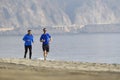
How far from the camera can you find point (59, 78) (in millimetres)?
8430

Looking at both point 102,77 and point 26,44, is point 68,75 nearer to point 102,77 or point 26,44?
point 102,77

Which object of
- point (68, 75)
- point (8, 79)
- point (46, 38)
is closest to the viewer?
point (8, 79)

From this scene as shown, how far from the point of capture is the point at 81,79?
8.48 meters

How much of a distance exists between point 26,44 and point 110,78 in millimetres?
14102

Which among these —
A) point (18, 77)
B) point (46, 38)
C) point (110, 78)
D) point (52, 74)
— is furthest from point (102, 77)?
point (46, 38)

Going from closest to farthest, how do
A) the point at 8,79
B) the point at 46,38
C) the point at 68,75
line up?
Answer: the point at 8,79 < the point at 68,75 < the point at 46,38

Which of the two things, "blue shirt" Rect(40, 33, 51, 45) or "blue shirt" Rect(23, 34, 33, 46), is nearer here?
"blue shirt" Rect(40, 33, 51, 45)

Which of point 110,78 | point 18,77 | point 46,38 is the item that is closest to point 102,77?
point 110,78

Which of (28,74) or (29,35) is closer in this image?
(28,74)

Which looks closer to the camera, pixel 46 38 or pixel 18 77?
pixel 18 77

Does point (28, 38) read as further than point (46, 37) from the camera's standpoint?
Yes

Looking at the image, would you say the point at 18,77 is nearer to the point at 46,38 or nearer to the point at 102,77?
the point at 102,77

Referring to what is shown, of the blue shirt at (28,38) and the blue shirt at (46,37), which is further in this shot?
the blue shirt at (28,38)

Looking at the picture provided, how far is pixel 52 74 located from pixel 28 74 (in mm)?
504
